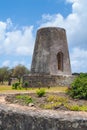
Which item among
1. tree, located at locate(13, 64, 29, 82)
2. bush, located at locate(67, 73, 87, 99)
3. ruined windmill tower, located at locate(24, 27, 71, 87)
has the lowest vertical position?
bush, located at locate(67, 73, 87, 99)

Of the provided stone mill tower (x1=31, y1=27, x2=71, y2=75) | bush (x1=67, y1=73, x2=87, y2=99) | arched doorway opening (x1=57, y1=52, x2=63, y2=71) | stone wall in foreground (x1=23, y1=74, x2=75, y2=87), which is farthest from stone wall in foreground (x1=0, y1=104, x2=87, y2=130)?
arched doorway opening (x1=57, y1=52, x2=63, y2=71)

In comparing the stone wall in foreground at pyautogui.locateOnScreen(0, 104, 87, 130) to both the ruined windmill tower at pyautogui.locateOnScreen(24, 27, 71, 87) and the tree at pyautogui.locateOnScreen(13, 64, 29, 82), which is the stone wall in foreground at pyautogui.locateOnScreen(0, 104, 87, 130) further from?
the tree at pyautogui.locateOnScreen(13, 64, 29, 82)

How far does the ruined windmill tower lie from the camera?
71.6 ft

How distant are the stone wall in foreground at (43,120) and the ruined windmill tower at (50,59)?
50.6 feet

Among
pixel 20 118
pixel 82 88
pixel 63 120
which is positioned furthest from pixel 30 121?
pixel 82 88

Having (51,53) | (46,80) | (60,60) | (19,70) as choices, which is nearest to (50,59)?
(51,53)

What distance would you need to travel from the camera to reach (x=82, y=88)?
9.27 meters

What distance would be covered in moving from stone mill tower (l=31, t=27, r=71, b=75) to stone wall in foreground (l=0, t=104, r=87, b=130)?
16.1m

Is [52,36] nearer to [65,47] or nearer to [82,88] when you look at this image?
[65,47]

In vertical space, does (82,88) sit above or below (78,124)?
above

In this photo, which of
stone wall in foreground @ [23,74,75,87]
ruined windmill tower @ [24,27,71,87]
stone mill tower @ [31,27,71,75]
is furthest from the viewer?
stone mill tower @ [31,27,71,75]

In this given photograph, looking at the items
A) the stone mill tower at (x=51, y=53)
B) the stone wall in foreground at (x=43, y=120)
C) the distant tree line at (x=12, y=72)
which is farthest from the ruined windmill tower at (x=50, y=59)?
the distant tree line at (x=12, y=72)

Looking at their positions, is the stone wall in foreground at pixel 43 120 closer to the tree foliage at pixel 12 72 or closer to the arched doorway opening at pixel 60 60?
the arched doorway opening at pixel 60 60

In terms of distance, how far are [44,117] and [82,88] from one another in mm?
3839
